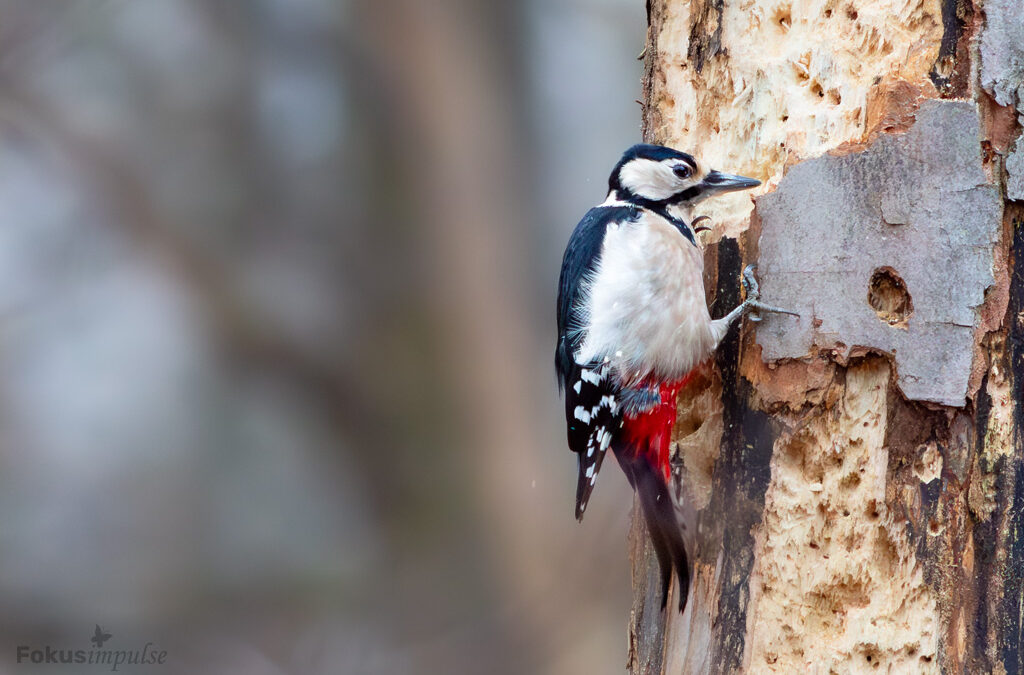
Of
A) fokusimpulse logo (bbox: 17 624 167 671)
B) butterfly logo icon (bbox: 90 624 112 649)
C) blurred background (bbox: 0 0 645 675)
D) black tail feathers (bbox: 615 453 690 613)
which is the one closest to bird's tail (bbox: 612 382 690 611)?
black tail feathers (bbox: 615 453 690 613)

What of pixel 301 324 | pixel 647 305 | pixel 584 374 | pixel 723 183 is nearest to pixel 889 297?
pixel 723 183

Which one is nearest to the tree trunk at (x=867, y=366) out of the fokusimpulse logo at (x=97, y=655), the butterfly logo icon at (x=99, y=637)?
the fokusimpulse logo at (x=97, y=655)

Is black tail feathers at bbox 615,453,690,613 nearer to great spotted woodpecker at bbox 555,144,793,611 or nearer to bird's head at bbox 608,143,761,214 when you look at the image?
great spotted woodpecker at bbox 555,144,793,611

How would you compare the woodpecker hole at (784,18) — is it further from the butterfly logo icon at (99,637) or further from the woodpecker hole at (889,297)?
the butterfly logo icon at (99,637)

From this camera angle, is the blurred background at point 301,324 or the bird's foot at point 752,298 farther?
the blurred background at point 301,324

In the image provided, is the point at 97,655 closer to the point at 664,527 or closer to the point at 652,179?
the point at 664,527

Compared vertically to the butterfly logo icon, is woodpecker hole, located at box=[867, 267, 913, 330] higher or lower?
Answer: higher
